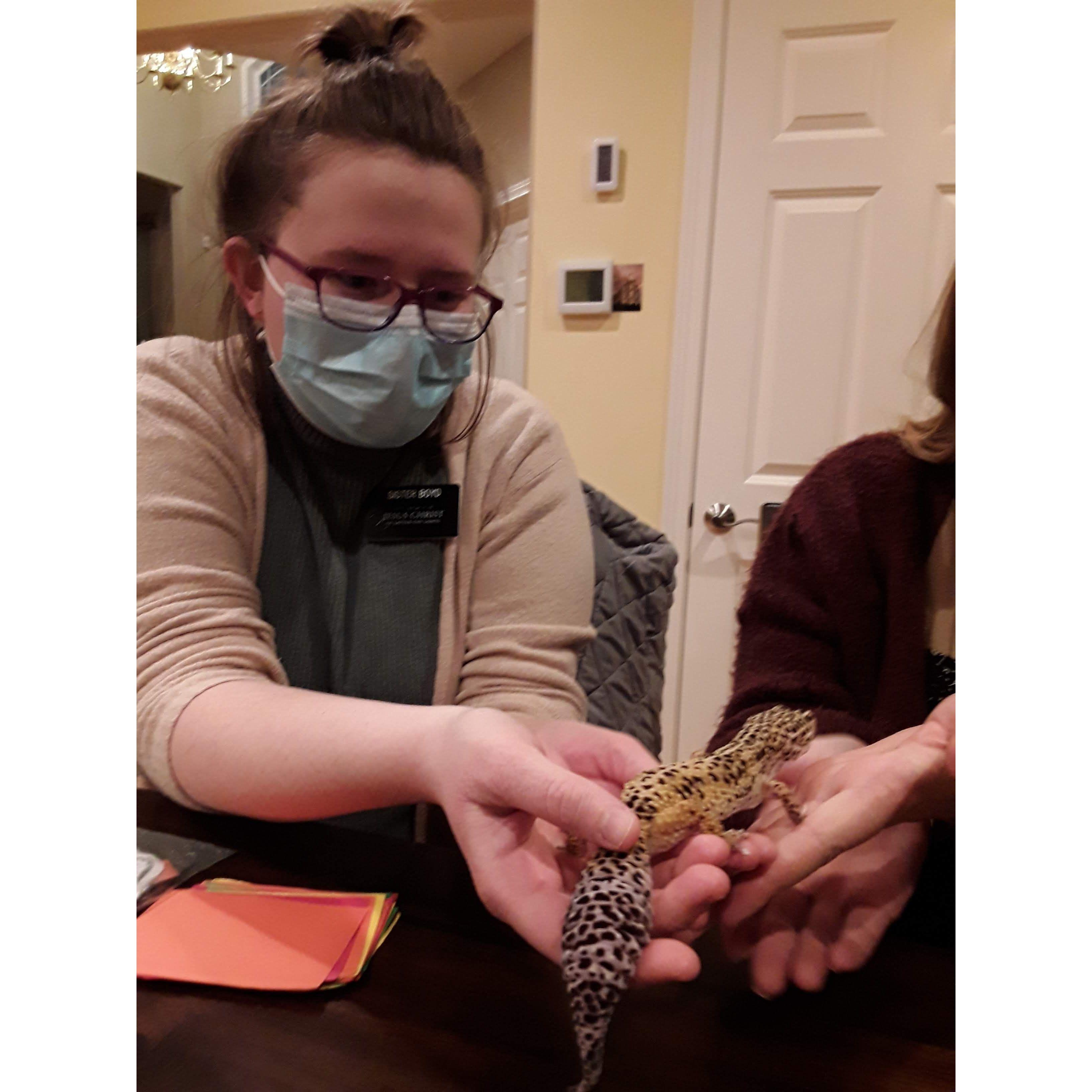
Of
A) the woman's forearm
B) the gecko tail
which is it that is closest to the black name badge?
the woman's forearm

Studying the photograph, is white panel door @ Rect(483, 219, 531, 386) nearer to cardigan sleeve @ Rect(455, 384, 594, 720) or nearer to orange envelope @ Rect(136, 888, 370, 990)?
cardigan sleeve @ Rect(455, 384, 594, 720)

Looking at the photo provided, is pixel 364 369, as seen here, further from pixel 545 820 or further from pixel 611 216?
pixel 545 820

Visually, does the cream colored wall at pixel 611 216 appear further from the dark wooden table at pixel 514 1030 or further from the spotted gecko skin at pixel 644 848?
the dark wooden table at pixel 514 1030

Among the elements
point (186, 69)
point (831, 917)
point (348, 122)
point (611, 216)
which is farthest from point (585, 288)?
point (831, 917)

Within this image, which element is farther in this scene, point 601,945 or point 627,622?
point 627,622

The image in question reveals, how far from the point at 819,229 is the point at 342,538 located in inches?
12.6

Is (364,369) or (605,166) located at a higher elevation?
(605,166)

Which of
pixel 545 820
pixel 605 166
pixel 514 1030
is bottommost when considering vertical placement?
pixel 514 1030

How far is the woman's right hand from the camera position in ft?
1.30

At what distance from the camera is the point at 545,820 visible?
1.38 ft

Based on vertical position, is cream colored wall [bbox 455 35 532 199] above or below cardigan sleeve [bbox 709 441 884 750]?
above

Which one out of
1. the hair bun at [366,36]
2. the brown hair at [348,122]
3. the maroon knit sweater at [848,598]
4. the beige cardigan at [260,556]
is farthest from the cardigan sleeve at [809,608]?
the hair bun at [366,36]

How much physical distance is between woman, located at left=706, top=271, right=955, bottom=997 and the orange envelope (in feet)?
0.73

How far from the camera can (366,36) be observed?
1.49 feet
